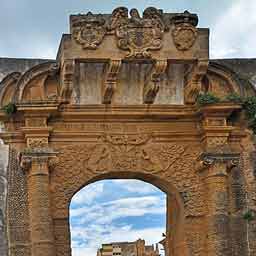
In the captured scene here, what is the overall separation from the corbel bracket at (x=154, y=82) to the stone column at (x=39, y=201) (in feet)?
5.72

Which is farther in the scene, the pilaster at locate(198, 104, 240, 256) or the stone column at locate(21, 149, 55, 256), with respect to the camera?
the pilaster at locate(198, 104, 240, 256)

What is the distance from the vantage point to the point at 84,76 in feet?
42.1

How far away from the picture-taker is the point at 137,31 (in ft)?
40.2

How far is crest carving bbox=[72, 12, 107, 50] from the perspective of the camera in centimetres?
1216

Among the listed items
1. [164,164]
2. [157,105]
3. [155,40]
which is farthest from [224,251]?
[155,40]

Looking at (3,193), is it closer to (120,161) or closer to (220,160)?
(120,161)

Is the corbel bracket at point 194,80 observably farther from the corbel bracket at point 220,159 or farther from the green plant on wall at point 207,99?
the corbel bracket at point 220,159

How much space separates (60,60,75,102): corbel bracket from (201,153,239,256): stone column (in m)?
2.27

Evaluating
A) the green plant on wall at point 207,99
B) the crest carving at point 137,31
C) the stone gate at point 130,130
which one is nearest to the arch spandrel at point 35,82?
the stone gate at point 130,130

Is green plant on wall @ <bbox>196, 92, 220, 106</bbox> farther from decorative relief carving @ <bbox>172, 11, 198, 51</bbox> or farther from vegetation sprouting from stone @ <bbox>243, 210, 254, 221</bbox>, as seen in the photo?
vegetation sprouting from stone @ <bbox>243, 210, 254, 221</bbox>

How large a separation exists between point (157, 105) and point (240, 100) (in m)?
1.29

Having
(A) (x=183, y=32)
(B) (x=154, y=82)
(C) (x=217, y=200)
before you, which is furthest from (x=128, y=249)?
(A) (x=183, y=32)

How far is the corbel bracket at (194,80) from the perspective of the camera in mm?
12402

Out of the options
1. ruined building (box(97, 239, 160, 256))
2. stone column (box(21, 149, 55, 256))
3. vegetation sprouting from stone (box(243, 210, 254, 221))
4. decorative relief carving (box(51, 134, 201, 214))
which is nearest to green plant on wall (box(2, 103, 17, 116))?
stone column (box(21, 149, 55, 256))
